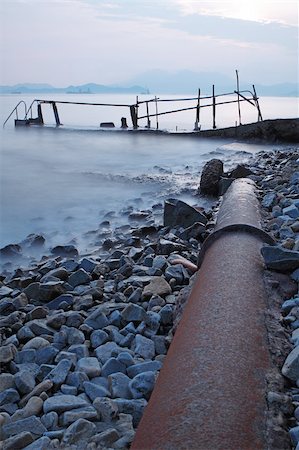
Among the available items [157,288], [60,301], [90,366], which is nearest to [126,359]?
[90,366]

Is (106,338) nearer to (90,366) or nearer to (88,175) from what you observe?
(90,366)

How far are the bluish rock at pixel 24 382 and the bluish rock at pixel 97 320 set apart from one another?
71 centimetres

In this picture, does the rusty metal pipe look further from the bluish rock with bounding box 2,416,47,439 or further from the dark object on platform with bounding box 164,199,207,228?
the dark object on platform with bounding box 164,199,207,228

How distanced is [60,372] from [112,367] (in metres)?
0.28

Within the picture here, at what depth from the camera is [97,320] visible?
3.50 meters

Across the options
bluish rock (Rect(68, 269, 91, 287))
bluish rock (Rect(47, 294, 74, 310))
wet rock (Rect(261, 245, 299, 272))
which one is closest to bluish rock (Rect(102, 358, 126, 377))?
wet rock (Rect(261, 245, 299, 272))

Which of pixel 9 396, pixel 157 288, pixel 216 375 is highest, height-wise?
pixel 216 375

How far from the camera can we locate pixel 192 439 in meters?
1.40

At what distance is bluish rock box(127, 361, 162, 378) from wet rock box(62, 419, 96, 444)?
50 centimetres

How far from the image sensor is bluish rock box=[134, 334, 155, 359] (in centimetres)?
297

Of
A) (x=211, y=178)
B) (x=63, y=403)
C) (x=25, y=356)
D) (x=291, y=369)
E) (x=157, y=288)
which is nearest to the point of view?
(x=291, y=369)

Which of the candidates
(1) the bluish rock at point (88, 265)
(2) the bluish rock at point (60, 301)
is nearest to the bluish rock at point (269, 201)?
(1) the bluish rock at point (88, 265)

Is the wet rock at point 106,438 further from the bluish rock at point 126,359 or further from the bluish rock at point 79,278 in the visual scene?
the bluish rock at point 79,278

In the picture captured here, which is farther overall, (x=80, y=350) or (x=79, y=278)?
(x=79, y=278)
